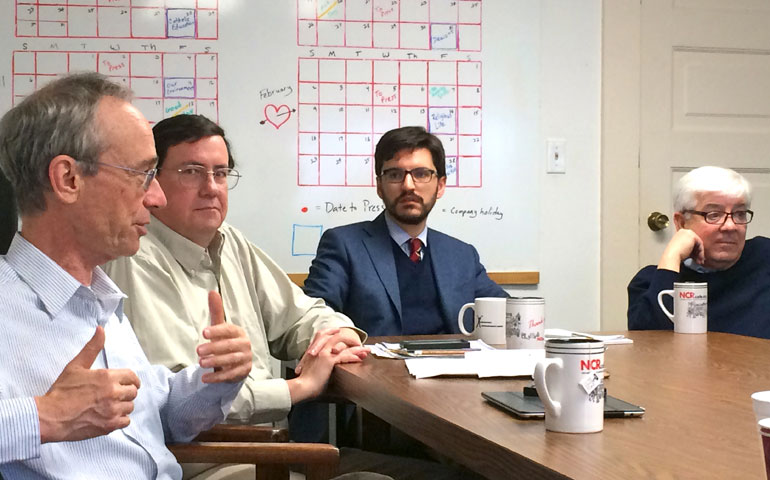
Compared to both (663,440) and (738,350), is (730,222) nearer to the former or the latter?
(738,350)

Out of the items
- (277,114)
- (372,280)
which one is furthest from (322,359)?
(277,114)

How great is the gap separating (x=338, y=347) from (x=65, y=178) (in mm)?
714

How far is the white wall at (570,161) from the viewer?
3.53 meters

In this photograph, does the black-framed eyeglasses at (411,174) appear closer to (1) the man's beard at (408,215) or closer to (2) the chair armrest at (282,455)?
(1) the man's beard at (408,215)

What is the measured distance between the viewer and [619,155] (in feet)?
11.7

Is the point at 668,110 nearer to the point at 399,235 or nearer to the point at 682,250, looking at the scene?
the point at 682,250

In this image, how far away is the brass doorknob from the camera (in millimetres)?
3607

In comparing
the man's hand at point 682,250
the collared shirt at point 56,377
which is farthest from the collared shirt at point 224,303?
the man's hand at point 682,250

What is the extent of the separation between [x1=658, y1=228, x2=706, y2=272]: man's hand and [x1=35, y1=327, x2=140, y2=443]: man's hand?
1.82 m

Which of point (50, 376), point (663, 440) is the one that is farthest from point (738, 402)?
point (50, 376)

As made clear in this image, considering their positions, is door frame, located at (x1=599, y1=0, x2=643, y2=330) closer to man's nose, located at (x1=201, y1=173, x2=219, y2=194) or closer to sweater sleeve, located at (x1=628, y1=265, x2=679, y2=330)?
sweater sleeve, located at (x1=628, y1=265, x2=679, y2=330)

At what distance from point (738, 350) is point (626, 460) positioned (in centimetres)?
112

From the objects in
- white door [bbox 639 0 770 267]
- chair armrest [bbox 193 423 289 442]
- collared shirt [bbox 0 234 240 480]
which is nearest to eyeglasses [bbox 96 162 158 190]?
collared shirt [bbox 0 234 240 480]

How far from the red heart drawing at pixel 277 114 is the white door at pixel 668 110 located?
1.31 meters
